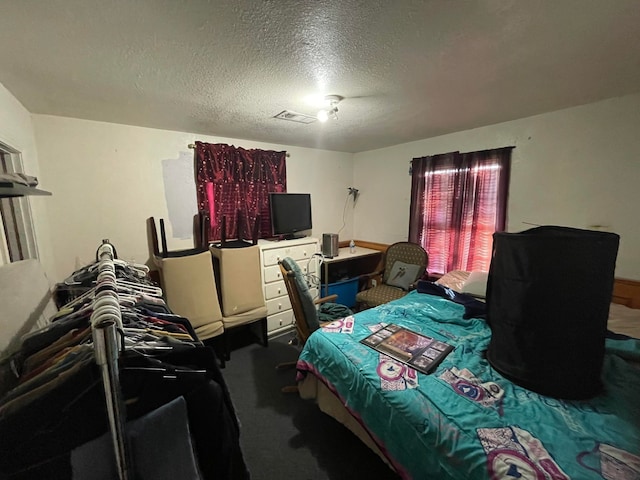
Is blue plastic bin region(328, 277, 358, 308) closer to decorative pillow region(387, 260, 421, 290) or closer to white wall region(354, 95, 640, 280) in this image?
decorative pillow region(387, 260, 421, 290)

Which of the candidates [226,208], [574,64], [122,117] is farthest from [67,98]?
[574,64]

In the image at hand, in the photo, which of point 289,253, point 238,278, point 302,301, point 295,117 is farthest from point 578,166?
point 238,278

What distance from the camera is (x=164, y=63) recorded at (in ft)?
4.52

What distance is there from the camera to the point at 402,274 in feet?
10.7

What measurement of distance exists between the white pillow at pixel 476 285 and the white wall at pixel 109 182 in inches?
114

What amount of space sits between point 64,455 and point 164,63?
166cm

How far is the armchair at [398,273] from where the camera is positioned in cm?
309

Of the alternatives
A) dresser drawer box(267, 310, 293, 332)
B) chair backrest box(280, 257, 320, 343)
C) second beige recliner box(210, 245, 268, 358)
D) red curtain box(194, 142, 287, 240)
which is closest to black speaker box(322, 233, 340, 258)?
red curtain box(194, 142, 287, 240)

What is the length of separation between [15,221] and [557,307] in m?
3.18

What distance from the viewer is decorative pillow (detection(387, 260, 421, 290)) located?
3.17m

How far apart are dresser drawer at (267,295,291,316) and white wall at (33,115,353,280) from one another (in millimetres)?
1111

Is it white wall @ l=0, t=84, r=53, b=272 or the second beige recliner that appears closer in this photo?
white wall @ l=0, t=84, r=53, b=272

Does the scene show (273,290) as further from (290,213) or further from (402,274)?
(402,274)

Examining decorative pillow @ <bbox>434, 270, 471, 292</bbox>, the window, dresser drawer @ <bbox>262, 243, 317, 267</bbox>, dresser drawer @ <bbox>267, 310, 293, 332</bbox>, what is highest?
the window
